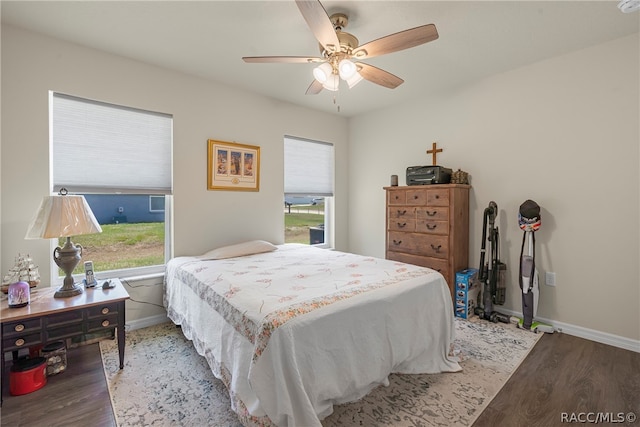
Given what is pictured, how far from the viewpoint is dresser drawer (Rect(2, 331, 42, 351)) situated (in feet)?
5.66

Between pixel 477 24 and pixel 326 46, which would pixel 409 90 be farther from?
pixel 326 46

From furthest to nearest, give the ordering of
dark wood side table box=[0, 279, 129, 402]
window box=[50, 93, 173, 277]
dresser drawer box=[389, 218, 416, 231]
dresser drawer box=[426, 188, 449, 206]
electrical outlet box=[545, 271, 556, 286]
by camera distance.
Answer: dresser drawer box=[389, 218, 416, 231], dresser drawer box=[426, 188, 449, 206], electrical outlet box=[545, 271, 556, 286], window box=[50, 93, 173, 277], dark wood side table box=[0, 279, 129, 402]

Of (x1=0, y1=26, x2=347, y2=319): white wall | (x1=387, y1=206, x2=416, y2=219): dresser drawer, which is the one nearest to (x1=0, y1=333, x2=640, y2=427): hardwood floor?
(x1=0, y1=26, x2=347, y2=319): white wall

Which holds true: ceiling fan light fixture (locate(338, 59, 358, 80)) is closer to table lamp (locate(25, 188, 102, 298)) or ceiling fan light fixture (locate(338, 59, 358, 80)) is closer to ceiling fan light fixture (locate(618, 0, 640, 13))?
ceiling fan light fixture (locate(618, 0, 640, 13))

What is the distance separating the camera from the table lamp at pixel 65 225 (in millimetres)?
1954

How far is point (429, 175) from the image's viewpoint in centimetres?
331

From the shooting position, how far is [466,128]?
11.2ft

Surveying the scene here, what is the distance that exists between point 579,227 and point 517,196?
576mm

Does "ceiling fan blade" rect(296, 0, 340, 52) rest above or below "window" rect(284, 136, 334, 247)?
above

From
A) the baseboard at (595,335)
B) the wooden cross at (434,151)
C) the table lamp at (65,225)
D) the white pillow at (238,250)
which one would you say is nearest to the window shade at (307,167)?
the white pillow at (238,250)

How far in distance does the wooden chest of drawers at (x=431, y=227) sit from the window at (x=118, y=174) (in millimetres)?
2601

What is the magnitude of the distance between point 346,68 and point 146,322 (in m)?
2.96

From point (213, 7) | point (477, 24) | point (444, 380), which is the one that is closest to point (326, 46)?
point (213, 7)

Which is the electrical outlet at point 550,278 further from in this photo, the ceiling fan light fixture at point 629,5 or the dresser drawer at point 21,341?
the dresser drawer at point 21,341
